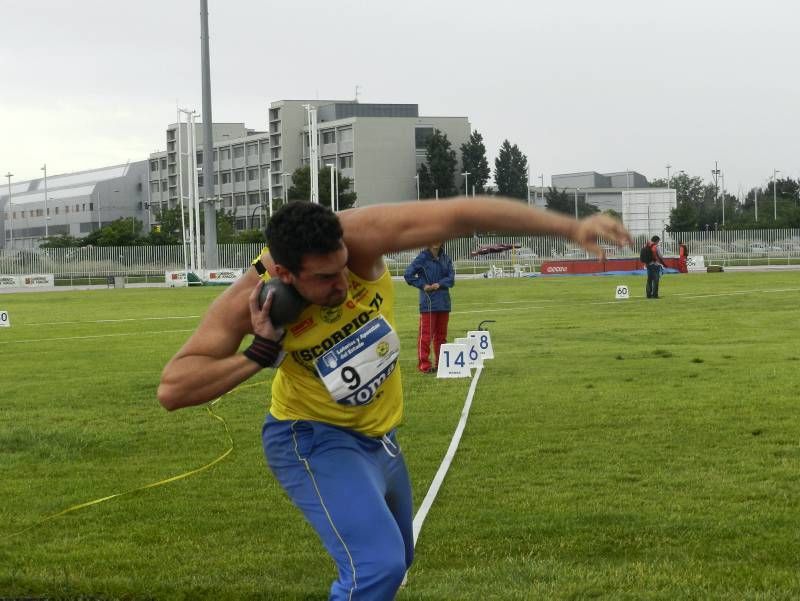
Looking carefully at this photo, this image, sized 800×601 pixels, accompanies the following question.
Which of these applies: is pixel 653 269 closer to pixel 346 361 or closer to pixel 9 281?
pixel 346 361

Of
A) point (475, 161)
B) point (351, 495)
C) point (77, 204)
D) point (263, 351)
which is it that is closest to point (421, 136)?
point (475, 161)

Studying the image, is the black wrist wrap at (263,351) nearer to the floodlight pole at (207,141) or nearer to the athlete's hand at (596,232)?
the athlete's hand at (596,232)

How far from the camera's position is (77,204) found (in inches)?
5699

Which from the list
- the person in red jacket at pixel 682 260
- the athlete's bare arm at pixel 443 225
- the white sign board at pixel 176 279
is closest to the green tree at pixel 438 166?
the white sign board at pixel 176 279

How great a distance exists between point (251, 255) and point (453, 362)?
5961cm

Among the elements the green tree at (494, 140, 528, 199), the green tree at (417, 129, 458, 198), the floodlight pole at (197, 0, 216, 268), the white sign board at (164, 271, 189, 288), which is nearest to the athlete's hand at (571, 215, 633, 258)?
the floodlight pole at (197, 0, 216, 268)

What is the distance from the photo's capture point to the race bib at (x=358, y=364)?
4742 mm

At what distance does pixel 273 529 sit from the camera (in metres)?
8.05

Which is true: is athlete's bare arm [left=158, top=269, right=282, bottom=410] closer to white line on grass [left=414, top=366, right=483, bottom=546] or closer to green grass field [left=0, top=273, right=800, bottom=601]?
green grass field [left=0, top=273, right=800, bottom=601]

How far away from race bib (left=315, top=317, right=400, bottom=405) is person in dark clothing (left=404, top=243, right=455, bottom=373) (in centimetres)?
1147

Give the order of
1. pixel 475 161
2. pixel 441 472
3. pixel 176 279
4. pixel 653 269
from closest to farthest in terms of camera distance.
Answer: pixel 441 472
pixel 653 269
pixel 176 279
pixel 475 161

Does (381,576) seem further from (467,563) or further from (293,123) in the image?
(293,123)

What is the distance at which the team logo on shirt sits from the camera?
4.70 m

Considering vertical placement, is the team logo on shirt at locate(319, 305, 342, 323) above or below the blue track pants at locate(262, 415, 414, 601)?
above
